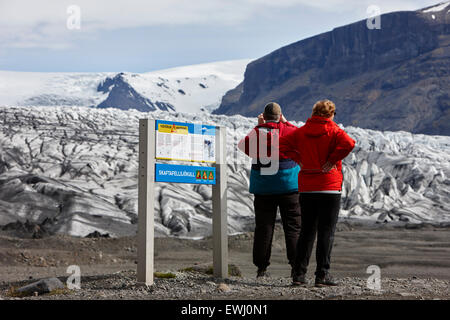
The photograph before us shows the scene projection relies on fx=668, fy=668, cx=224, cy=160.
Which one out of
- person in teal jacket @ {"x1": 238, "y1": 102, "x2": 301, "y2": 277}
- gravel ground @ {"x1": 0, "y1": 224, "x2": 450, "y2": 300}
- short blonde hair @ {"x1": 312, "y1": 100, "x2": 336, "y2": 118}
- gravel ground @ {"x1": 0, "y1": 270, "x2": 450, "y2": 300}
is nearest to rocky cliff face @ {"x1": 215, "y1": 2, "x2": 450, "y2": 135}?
gravel ground @ {"x1": 0, "y1": 224, "x2": 450, "y2": 300}

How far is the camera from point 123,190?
28.0 metres

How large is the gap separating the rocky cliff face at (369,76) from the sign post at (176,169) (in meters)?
101

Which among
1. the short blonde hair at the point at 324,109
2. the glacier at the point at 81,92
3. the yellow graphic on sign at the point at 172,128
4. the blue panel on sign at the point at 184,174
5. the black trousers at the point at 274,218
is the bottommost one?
the black trousers at the point at 274,218

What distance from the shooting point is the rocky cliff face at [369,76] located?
372 ft

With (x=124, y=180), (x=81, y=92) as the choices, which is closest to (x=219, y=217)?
(x=124, y=180)

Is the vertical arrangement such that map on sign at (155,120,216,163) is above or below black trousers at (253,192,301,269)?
above

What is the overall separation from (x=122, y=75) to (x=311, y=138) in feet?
645

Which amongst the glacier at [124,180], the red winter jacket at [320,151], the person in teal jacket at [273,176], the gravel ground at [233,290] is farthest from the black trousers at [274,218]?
the glacier at [124,180]

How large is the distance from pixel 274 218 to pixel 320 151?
52.1 inches

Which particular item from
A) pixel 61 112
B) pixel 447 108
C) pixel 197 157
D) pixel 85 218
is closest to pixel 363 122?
pixel 447 108

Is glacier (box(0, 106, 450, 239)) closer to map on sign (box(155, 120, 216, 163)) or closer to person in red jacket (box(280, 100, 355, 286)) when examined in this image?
map on sign (box(155, 120, 216, 163))

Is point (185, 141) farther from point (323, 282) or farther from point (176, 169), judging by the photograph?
point (323, 282)

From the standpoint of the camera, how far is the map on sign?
795 centimetres

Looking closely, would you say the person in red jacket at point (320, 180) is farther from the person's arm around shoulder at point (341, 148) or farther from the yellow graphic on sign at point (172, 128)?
the yellow graphic on sign at point (172, 128)
